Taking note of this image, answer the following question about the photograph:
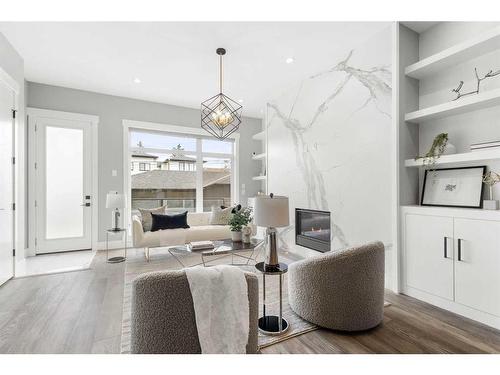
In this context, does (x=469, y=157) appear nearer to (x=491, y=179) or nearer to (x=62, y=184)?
(x=491, y=179)

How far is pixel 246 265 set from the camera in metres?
3.61

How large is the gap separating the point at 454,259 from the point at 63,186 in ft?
17.7

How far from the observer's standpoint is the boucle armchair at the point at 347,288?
6.35 ft

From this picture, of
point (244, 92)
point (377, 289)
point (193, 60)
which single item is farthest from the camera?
point (244, 92)

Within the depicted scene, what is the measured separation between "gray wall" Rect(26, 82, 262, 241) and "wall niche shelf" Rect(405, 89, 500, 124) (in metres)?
4.12

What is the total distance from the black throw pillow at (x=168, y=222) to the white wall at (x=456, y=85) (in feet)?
11.5

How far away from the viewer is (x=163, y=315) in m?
1.40

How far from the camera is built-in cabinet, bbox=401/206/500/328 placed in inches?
80.9

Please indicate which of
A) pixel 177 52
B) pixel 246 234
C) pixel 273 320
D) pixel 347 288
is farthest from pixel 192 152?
pixel 347 288

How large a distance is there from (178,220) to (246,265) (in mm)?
1476

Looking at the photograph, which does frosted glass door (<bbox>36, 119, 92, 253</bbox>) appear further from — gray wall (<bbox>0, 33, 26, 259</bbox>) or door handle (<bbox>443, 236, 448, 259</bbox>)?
door handle (<bbox>443, 236, 448, 259</bbox>)
